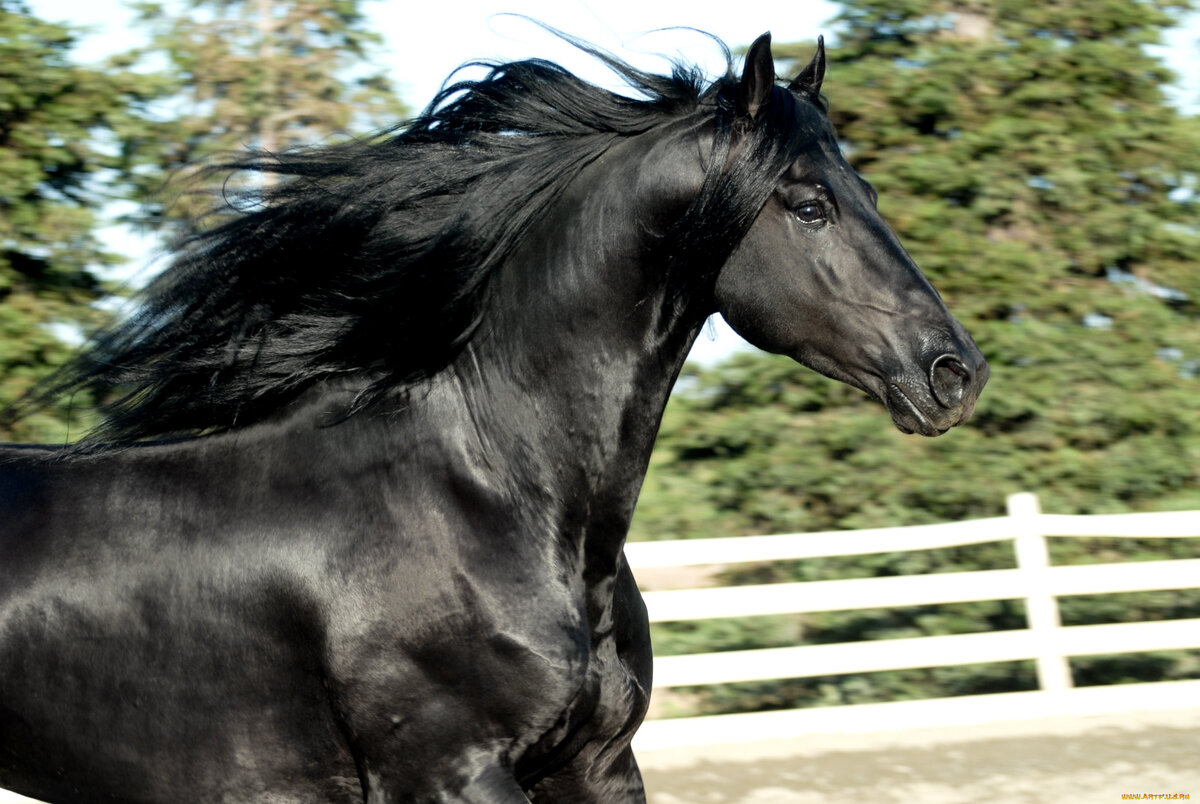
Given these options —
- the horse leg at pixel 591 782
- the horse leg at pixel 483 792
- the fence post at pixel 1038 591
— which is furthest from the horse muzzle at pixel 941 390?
the fence post at pixel 1038 591

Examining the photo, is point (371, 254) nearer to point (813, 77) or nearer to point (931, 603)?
point (813, 77)

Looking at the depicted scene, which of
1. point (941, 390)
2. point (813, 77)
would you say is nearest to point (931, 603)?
point (813, 77)

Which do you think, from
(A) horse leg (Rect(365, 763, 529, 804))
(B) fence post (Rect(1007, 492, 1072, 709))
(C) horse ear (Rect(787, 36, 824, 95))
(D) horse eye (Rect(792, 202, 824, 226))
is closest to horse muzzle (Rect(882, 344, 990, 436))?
(D) horse eye (Rect(792, 202, 824, 226))

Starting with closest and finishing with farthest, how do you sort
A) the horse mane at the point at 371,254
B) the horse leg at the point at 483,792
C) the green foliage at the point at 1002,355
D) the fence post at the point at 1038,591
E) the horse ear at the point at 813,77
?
1. the horse leg at the point at 483,792
2. the horse mane at the point at 371,254
3. the horse ear at the point at 813,77
4. the fence post at the point at 1038,591
5. the green foliage at the point at 1002,355

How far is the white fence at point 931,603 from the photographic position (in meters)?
5.60

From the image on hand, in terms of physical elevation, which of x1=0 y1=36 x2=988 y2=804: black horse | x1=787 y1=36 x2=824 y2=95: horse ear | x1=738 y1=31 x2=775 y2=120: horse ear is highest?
x1=738 y1=31 x2=775 y2=120: horse ear

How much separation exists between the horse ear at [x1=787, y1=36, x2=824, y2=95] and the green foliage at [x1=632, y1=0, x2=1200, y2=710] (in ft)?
11.9

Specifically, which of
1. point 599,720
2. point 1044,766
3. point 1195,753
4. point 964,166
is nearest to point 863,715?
point 1044,766

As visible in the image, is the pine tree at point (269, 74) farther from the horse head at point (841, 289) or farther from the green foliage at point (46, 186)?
the horse head at point (841, 289)

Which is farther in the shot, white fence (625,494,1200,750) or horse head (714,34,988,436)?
white fence (625,494,1200,750)

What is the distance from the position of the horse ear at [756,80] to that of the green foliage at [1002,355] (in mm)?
3979

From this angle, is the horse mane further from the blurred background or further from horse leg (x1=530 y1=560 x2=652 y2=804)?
the blurred background

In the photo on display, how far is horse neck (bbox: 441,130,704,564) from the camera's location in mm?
2412

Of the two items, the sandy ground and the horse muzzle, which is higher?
the horse muzzle
